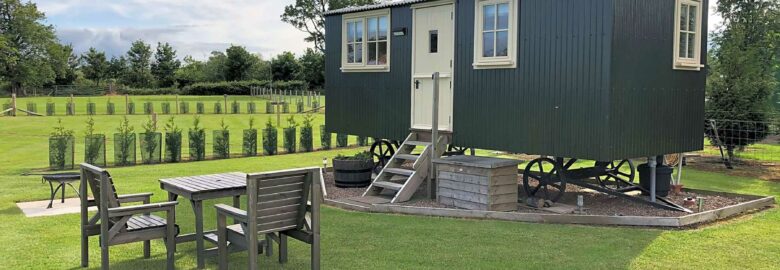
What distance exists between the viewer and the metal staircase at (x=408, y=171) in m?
10.1

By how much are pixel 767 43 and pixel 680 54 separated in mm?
12996

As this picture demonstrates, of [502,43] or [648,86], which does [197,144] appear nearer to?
[502,43]

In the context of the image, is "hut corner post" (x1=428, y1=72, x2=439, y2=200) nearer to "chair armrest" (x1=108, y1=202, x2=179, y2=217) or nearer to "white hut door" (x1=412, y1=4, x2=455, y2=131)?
"white hut door" (x1=412, y1=4, x2=455, y2=131)

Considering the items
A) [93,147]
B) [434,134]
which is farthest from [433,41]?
[93,147]

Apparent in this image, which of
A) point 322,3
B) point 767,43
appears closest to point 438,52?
point 767,43

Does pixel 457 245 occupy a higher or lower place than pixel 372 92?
lower

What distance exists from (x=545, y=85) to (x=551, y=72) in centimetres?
22

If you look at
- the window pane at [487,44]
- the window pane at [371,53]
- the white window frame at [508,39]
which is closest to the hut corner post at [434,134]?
the white window frame at [508,39]

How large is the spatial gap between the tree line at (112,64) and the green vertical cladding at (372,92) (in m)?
45.5

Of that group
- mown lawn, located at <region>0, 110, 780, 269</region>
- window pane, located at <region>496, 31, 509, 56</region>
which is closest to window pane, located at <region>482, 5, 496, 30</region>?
window pane, located at <region>496, 31, 509, 56</region>

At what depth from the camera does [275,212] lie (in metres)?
5.33

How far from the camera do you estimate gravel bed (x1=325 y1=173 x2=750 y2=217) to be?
9.19 metres

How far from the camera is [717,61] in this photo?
18.1 meters

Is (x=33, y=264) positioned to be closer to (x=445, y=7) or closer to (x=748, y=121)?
(x=445, y=7)
